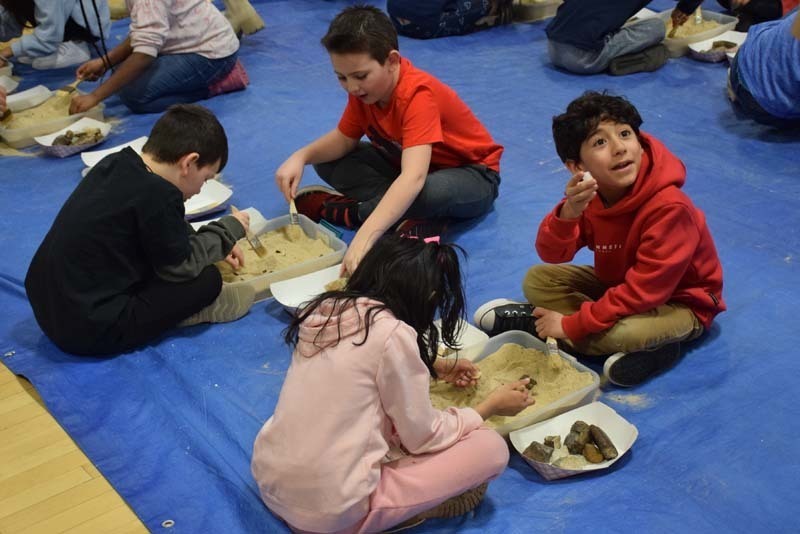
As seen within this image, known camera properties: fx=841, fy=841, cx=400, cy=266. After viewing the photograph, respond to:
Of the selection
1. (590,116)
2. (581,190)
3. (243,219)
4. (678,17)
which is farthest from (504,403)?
(678,17)

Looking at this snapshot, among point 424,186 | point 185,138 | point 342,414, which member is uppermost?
point 185,138

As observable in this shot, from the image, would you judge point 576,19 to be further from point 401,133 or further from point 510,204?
point 401,133

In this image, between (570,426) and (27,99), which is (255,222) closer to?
(570,426)

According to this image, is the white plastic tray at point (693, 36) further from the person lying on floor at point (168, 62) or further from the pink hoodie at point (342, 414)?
the pink hoodie at point (342, 414)

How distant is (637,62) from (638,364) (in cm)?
213

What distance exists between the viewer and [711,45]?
378 cm

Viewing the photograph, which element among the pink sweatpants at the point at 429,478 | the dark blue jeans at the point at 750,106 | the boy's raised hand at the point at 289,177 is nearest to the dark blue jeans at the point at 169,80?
the boy's raised hand at the point at 289,177

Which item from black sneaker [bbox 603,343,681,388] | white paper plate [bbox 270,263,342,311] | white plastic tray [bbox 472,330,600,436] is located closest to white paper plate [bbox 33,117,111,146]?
white paper plate [bbox 270,263,342,311]

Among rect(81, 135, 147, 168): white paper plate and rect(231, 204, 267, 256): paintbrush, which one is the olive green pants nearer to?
rect(231, 204, 267, 256): paintbrush

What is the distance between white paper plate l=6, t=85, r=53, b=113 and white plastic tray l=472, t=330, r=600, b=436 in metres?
2.53

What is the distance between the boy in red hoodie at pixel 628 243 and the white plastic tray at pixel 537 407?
4cm

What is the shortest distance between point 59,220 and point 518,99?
2028 millimetres

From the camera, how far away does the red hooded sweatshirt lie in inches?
70.4

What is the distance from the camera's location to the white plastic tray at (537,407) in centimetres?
169
